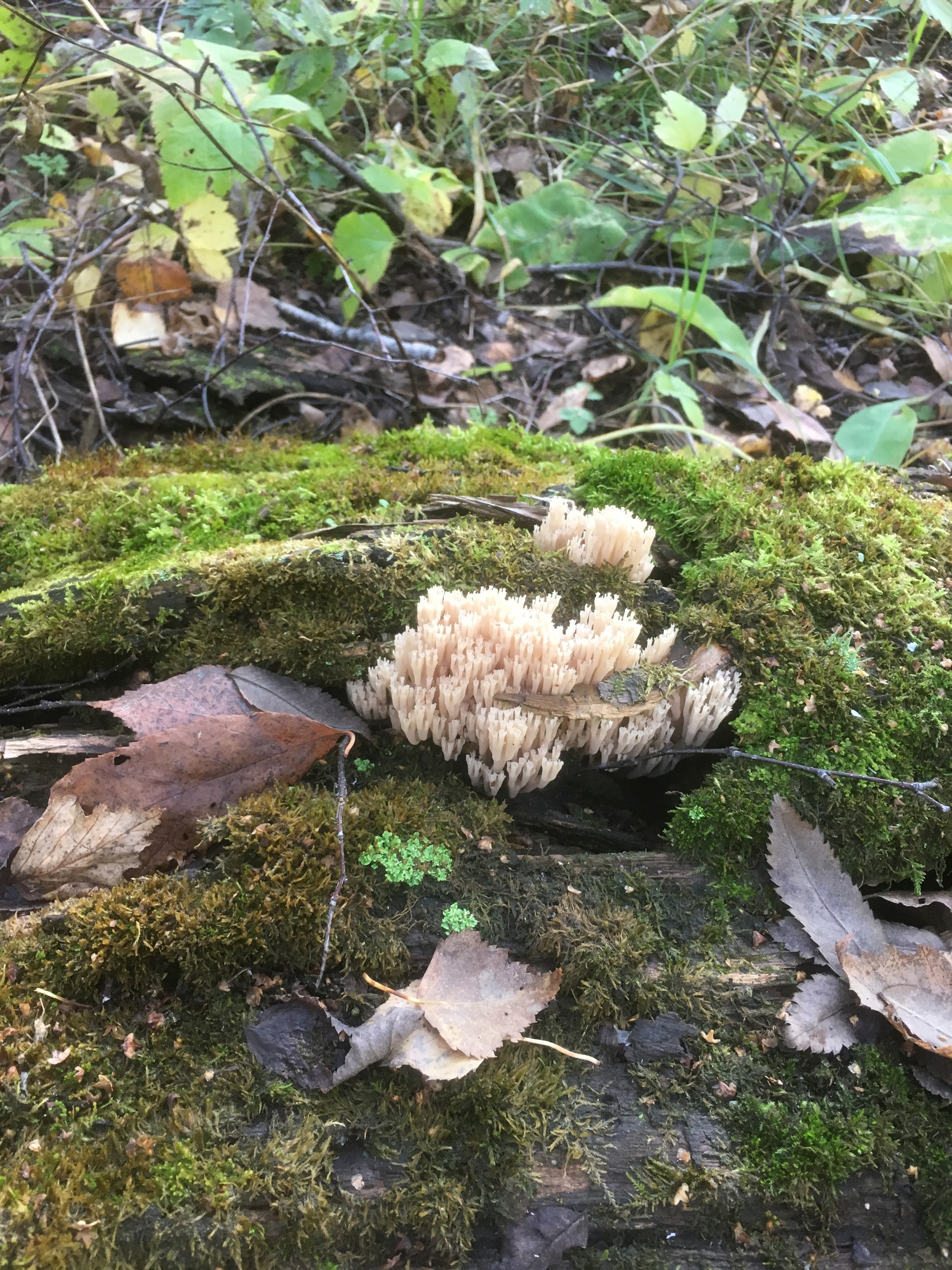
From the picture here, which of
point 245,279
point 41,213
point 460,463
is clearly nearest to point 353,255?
point 245,279

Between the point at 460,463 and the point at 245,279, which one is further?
the point at 245,279

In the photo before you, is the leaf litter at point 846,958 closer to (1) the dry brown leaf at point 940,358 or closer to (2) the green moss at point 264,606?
(2) the green moss at point 264,606

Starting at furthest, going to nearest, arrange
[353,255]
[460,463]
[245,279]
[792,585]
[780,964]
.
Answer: [245,279] → [353,255] → [460,463] → [792,585] → [780,964]

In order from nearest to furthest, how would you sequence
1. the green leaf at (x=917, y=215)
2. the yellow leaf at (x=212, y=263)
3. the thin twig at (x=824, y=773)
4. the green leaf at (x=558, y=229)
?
the thin twig at (x=824, y=773), the green leaf at (x=917, y=215), the yellow leaf at (x=212, y=263), the green leaf at (x=558, y=229)


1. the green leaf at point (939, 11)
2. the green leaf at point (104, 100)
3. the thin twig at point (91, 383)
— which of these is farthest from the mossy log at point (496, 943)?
the green leaf at point (939, 11)

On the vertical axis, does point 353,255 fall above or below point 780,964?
above

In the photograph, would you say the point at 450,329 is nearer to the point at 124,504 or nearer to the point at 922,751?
the point at 124,504

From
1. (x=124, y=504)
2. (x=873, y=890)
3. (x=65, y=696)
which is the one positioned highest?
(x=124, y=504)
